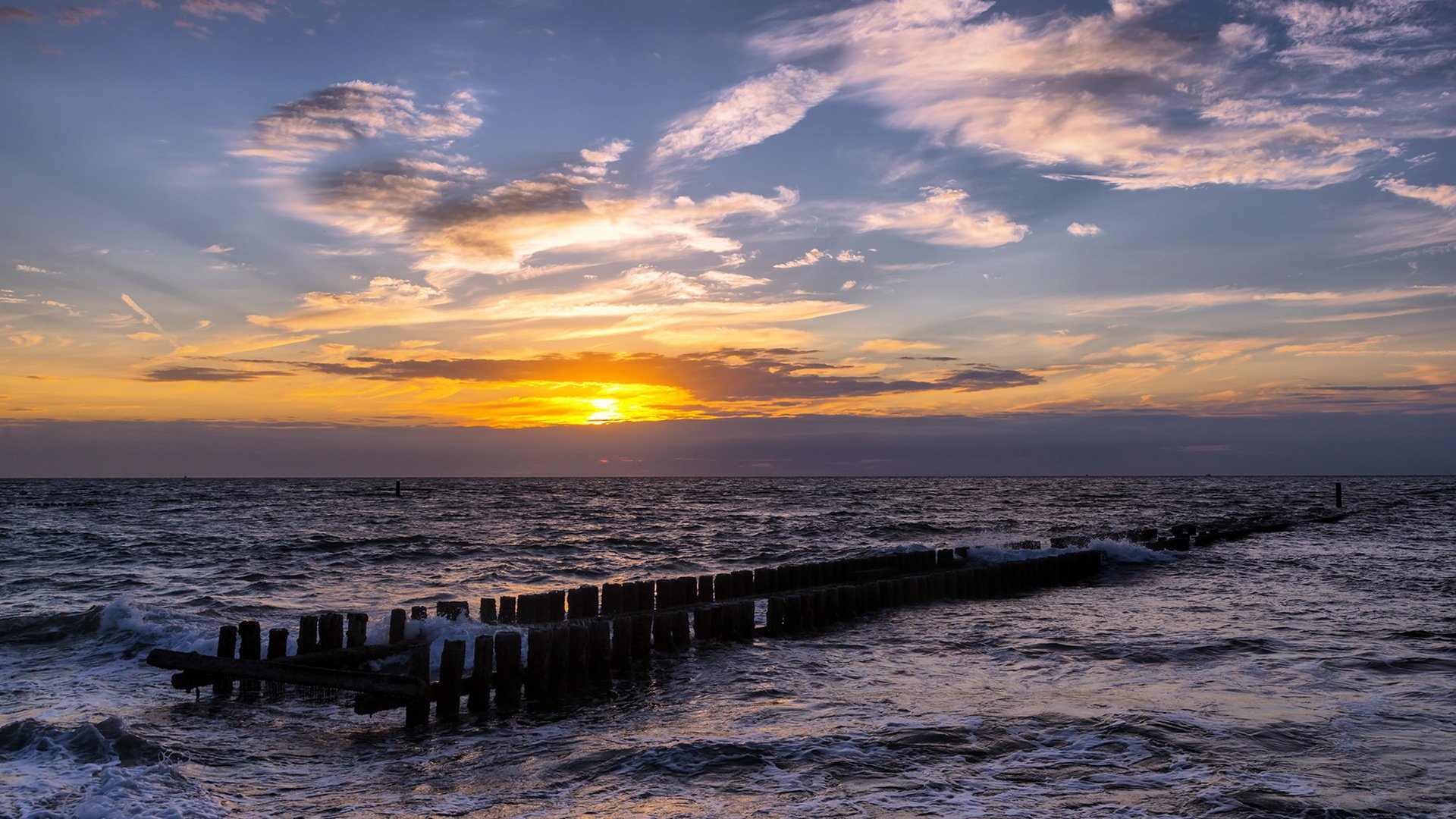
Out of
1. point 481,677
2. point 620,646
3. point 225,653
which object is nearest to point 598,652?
point 620,646

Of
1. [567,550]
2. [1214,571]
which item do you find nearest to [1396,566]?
[1214,571]

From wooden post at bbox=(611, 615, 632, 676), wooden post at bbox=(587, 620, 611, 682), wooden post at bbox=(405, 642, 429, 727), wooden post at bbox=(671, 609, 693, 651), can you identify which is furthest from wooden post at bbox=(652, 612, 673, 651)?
wooden post at bbox=(405, 642, 429, 727)

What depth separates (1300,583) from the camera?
898 inches

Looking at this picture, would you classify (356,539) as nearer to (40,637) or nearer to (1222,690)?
(40,637)

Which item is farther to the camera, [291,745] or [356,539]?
[356,539]

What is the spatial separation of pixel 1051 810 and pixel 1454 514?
66488mm

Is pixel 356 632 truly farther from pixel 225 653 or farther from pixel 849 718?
pixel 849 718

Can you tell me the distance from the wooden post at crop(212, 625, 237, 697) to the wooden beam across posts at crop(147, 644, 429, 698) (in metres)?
0.09

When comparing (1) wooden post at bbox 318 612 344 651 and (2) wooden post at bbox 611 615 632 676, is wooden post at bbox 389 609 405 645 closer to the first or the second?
(1) wooden post at bbox 318 612 344 651

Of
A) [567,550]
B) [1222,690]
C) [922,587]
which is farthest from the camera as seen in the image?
[567,550]

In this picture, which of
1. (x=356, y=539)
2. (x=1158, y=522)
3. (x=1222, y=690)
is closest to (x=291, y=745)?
(x=1222, y=690)

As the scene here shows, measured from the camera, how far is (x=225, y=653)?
11398mm

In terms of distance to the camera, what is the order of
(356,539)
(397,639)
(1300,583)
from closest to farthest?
(397,639), (1300,583), (356,539)

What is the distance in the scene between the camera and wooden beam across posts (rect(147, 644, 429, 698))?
9.85 meters
